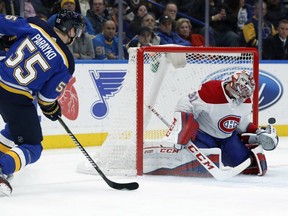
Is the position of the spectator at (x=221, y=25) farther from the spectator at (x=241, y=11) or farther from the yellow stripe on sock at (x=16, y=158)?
the yellow stripe on sock at (x=16, y=158)

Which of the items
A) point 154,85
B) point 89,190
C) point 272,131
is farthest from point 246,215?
point 154,85

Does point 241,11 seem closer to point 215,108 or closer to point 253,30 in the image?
point 253,30

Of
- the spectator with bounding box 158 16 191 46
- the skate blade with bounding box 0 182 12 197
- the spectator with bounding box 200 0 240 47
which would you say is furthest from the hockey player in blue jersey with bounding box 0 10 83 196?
the spectator with bounding box 200 0 240 47

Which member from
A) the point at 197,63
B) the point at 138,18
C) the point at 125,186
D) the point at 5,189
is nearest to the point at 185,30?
the point at 138,18

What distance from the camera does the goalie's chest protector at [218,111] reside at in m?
4.89

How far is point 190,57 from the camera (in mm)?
5484

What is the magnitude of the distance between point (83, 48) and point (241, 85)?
92.7 inches

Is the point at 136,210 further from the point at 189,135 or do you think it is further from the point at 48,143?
the point at 48,143

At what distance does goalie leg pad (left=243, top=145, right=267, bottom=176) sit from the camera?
196 inches

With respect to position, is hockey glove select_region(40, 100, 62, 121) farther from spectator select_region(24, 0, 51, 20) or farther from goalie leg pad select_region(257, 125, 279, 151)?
spectator select_region(24, 0, 51, 20)

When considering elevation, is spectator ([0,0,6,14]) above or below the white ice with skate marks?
above

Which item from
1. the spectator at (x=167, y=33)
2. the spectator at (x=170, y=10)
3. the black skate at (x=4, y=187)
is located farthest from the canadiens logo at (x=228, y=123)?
the spectator at (x=170, y=10)

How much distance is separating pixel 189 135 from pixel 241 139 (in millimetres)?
488

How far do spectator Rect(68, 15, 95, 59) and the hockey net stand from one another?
116 centimetres
